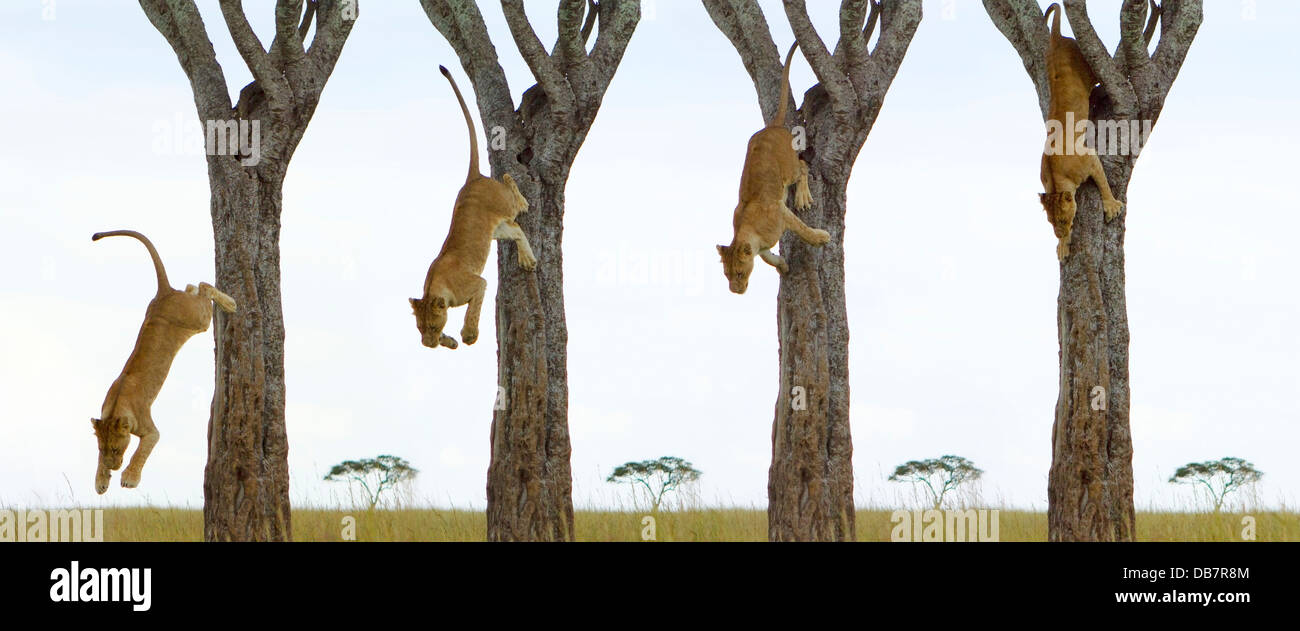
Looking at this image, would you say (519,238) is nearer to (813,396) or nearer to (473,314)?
(473,314)

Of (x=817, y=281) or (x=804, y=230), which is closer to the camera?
(x=804, y=230)

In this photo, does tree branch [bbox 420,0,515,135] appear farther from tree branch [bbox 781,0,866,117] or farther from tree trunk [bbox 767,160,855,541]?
tree trunk [bbox 767,160,855,541]

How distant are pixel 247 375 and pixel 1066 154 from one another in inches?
314

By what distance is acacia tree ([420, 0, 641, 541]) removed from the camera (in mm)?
13586

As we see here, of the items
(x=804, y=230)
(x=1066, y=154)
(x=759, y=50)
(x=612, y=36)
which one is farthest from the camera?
(x=759, y=50)

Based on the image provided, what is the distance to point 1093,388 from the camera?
45.6 feet

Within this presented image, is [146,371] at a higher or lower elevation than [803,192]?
lower

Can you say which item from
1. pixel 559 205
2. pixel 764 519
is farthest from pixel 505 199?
pixel 764 519

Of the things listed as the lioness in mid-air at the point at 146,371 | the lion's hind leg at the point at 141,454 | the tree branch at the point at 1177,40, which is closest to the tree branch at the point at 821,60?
the tree branch at the point at 1177,40

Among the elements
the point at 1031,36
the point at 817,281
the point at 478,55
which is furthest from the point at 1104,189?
the point at 478,55

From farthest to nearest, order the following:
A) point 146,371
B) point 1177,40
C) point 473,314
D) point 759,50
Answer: point 1177,40
point 759,50
point 473,314
point 146,371

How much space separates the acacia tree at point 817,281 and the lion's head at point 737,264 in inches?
61.4

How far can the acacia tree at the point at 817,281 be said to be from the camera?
13.7m

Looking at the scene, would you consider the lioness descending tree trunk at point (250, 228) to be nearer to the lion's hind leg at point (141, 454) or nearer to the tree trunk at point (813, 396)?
the lion's hind leg at point (141, 454)
